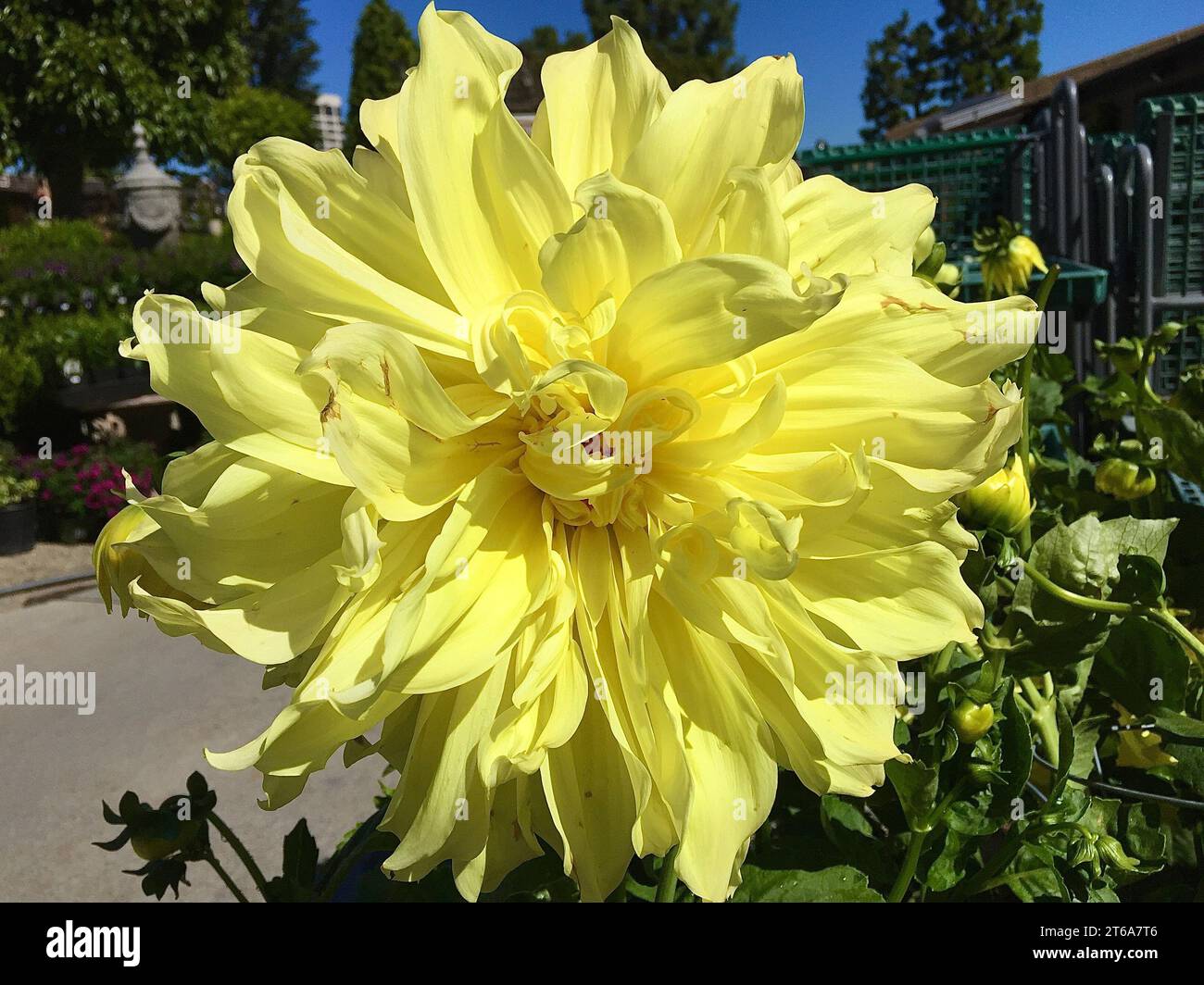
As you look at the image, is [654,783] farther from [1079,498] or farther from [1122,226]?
[1122,226]

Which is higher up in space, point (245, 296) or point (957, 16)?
point (957, 16)

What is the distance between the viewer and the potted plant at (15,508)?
5406mm

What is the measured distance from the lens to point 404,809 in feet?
1.59

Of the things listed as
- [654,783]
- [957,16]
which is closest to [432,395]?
[654,783]

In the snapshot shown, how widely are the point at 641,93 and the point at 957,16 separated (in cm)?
3047

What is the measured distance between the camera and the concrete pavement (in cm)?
262

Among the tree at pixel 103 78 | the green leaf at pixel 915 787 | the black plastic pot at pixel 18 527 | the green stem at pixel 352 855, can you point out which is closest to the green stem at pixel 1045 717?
the green leaf at pixel 915 787

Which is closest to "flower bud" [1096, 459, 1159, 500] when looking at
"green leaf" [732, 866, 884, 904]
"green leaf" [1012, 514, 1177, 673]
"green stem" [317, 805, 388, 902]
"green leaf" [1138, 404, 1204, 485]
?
"green leaf" [1138, 404, 1204, 485]

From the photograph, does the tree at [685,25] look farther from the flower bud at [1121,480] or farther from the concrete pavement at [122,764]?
the flower bud at [1121,480]

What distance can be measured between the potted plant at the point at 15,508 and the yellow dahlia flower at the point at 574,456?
5.89 meters

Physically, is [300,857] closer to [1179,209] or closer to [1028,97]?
[1179,209]
